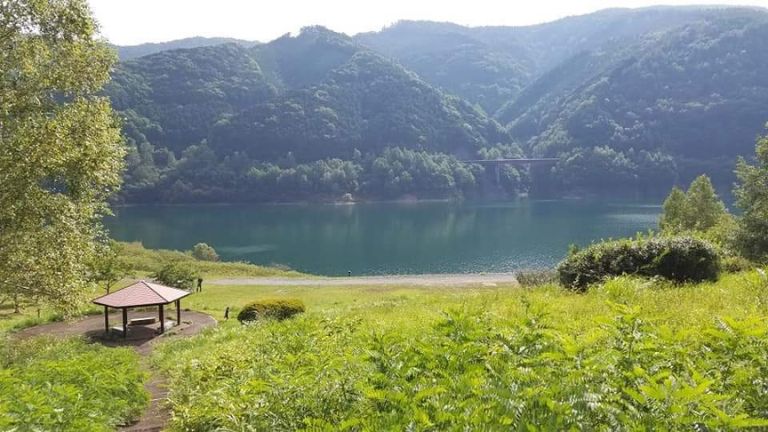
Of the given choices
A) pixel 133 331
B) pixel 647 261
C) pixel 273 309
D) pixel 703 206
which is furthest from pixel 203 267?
pixel 647 261

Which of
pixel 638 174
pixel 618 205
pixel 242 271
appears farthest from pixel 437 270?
pixel 638 174

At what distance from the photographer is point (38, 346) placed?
18.1m

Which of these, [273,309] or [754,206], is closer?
[273,309]

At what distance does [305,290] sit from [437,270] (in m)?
29.7

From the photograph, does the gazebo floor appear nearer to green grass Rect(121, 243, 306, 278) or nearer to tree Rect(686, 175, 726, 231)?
green grass Rect(121, 243, 306, 278)

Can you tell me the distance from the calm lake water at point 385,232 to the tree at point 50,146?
55.1 meters

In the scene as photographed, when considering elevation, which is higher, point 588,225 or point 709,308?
point 709,308

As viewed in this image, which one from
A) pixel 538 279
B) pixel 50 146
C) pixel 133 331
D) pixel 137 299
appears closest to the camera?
pixel 50 146

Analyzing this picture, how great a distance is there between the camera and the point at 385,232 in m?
110

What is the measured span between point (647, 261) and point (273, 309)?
44.9ft

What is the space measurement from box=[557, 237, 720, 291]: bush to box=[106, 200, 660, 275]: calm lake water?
5070 centimetres

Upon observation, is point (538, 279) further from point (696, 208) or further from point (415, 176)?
point (415, 176)

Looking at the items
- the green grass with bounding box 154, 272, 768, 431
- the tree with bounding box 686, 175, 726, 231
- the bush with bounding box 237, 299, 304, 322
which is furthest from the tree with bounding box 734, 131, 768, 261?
the green grass with bounding box 154, 272, 768, 431

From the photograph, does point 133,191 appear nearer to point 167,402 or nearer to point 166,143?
point 166,143
